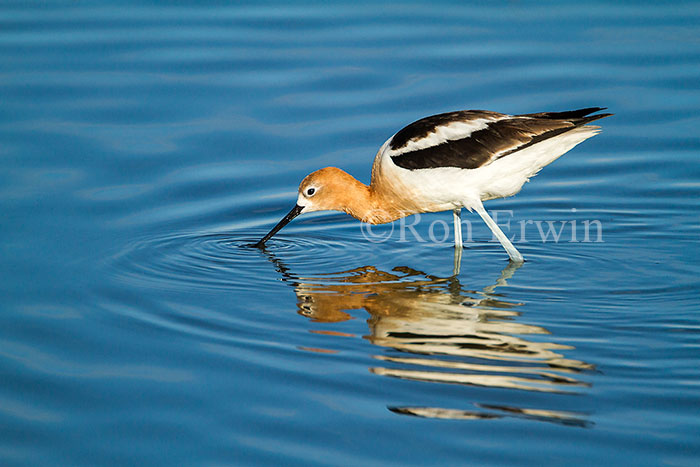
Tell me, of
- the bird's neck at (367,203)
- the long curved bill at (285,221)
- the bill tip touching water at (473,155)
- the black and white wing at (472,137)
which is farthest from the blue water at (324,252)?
the black and white wing at (472,137)

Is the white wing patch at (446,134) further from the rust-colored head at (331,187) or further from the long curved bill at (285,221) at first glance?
the long curved bill at (285,221)

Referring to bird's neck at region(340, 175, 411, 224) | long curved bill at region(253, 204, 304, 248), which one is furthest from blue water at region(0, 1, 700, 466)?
bird's neck at region(340, 175, 411, 224)

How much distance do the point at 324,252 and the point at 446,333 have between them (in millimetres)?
2132

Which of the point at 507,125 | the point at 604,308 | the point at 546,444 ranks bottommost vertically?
the point at 546,444

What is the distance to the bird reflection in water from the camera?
17.5 feet

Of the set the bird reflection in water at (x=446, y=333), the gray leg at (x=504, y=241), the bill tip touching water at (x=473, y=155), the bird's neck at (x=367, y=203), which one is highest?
the bill tip touching water at (x=473, y=155)

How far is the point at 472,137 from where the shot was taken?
24.9ft

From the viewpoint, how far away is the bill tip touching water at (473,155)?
24.6ft

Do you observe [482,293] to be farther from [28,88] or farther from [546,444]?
[28,88]

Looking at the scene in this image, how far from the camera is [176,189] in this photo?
29.9ft

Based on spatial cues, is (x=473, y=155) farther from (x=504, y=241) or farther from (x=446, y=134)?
(x=504, y=241)

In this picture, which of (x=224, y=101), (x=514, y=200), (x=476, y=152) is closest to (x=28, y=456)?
(x=476, y=152)

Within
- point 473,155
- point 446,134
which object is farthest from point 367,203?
point 473,155

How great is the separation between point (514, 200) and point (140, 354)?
4.43m
